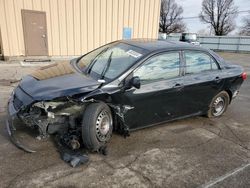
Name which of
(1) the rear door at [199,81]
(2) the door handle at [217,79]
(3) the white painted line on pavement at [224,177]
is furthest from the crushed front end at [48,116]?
(2) the door handle at [217,79]

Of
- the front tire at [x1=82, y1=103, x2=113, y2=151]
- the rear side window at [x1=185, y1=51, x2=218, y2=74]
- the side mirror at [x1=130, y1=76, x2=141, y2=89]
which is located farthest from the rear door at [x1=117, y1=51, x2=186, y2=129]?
the front tire at [x1=82, y1=103, x2=113, y2=151]

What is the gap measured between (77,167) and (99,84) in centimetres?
118

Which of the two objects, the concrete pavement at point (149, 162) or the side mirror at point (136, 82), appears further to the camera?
the side mirror at point (136, 82)

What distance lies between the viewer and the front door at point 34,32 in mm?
9789

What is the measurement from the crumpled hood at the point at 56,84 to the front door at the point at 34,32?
696 cm

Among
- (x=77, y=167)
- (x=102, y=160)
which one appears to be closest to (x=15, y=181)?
(x=77, y=167)

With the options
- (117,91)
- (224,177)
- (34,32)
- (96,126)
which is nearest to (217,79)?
(224,177)

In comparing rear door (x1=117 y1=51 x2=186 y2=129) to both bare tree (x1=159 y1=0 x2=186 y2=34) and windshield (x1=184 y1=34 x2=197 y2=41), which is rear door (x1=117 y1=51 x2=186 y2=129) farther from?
bare tree (x1=159 y1=0 x2=186 y2=34)

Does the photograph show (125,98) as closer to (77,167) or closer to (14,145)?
(77,167)

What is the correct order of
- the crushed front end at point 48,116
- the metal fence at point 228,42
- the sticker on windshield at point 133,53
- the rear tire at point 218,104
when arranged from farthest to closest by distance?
the metal fence at point 228,42 < the rear tire at point 218,104 < the sticker on windshield at point 133,53 < the crushed front end at point 48,116

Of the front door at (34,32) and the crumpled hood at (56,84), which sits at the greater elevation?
the front door at (34,32)

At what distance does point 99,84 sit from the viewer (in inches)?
131

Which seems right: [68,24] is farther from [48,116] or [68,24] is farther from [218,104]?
[48,116]

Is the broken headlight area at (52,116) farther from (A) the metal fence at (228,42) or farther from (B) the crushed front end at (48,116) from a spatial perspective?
(A) the metal fence at (228,42)
